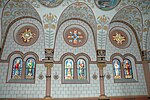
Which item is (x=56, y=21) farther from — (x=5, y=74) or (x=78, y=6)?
(x=5, y=74)

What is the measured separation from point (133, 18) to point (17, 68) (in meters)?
9.36

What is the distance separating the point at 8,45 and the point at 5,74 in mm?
2153

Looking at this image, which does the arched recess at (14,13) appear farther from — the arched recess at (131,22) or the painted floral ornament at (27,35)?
the arched recess at (131,22)

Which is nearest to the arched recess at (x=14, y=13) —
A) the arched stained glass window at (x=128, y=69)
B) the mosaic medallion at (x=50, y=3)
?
the mosaic medallion at (x=50, y=3)

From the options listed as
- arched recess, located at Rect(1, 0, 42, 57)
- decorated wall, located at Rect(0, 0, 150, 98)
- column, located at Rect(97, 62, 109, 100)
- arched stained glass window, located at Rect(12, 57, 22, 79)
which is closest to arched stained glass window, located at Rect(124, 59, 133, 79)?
decorated wall, located at Rect(0, 0, 150, 98)

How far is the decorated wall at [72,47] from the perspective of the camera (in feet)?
38.4

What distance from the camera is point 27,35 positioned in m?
13.1

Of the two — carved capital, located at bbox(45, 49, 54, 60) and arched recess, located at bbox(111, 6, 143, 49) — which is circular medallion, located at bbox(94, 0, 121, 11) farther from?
carved capital, located at bbox(45, 49, 54, 60)

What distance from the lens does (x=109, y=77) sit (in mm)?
12344

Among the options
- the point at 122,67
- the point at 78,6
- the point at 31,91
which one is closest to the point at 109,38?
the point at 122,67

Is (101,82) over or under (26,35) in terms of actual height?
under

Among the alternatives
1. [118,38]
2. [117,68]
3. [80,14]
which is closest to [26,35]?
[80,14]

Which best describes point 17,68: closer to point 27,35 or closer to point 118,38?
point 27,35

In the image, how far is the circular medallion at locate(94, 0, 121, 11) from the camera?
Result: 11.6 metres
